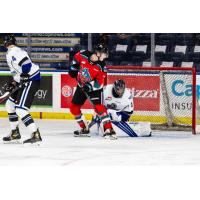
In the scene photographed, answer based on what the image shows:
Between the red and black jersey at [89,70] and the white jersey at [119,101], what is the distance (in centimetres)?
67

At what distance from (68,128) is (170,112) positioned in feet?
5.33

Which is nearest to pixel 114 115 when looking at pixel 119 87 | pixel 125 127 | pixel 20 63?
pixel 125 127

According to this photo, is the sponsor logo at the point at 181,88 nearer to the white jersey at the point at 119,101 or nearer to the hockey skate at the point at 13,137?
the white jersey at the point at 119,101

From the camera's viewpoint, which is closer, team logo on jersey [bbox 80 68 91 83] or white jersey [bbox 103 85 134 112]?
team logo on jersey [bbox 80 68 91 83]

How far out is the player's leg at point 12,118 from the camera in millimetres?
14384

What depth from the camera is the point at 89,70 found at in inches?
585

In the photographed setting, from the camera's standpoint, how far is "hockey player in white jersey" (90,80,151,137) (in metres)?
15.5

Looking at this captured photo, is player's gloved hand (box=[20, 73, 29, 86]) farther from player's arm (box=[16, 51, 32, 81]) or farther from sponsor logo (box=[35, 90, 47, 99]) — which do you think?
sponsor logo (box=[35, 90, 47, 99])

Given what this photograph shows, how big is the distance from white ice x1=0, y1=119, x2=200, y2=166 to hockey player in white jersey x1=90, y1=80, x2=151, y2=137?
17cm

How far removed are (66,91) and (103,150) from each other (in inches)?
154

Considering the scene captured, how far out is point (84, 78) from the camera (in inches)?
587

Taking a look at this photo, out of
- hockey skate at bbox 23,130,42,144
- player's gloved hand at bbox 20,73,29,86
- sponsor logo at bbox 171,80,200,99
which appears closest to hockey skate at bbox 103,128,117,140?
hockey skate at bbox 23,130,42,144

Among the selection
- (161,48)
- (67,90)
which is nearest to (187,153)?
(67,90)

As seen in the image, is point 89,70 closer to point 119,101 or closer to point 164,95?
point 119,101
